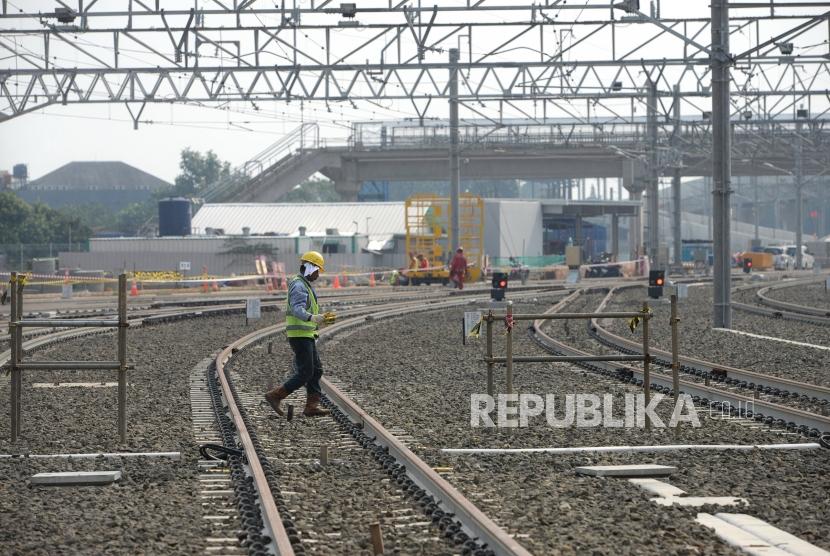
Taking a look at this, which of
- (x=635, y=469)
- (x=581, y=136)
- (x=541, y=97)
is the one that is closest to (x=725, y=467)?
(x=635, y=469)

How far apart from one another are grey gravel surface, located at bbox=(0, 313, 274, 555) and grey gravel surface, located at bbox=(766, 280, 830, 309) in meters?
21.3

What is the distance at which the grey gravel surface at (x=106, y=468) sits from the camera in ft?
24.5

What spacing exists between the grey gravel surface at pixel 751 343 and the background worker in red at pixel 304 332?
20.9 feet

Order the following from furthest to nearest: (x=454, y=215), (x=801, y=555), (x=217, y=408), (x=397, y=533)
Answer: (x=454, y=215)
(x=217, y=408)
(x=397, y=533)
(x=801, y=555)

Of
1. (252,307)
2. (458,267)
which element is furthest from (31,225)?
(252,307)

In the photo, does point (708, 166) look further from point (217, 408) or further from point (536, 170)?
point (217, 408)

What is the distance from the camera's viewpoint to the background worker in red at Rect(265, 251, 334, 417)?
12.7 m

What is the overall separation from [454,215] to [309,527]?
4260 centimetres

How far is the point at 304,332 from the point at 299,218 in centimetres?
6248

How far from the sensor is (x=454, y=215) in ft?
164

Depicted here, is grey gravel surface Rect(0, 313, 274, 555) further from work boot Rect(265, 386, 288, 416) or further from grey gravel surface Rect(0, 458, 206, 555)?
work boot Rect(265, 386, 288, 416)

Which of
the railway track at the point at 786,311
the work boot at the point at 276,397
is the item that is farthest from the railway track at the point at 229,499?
the railway track at the point at 786,311

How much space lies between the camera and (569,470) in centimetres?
962

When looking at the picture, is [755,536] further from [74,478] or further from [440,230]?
[440,230]
